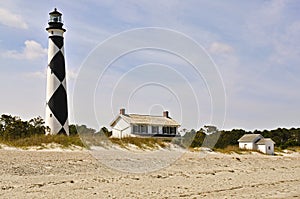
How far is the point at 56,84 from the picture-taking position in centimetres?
2522

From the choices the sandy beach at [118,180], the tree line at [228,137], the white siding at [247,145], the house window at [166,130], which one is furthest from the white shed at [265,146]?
the sandy beach at [118,180]

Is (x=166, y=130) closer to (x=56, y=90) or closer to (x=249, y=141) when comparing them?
(x=56, y=90)

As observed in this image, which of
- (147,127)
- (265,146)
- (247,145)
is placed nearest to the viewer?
(147,127)

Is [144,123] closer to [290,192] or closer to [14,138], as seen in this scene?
[14,138]

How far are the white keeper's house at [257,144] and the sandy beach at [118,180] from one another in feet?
44.2

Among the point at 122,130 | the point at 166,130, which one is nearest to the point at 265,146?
the point at 166,130

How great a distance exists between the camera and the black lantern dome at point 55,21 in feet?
85.3

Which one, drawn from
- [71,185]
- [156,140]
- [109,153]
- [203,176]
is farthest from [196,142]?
[71,185]

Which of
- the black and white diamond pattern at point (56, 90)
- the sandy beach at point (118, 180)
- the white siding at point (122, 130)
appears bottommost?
the sandy beach at point (118, 180)

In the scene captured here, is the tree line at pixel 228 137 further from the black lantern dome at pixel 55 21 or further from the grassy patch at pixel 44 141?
the black lantern dome at pixel 55 21

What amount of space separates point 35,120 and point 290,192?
16095 mm

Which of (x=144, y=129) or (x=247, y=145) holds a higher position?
(x=144, y=129)

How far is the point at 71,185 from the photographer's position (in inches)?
492

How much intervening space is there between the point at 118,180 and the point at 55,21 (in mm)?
14927
